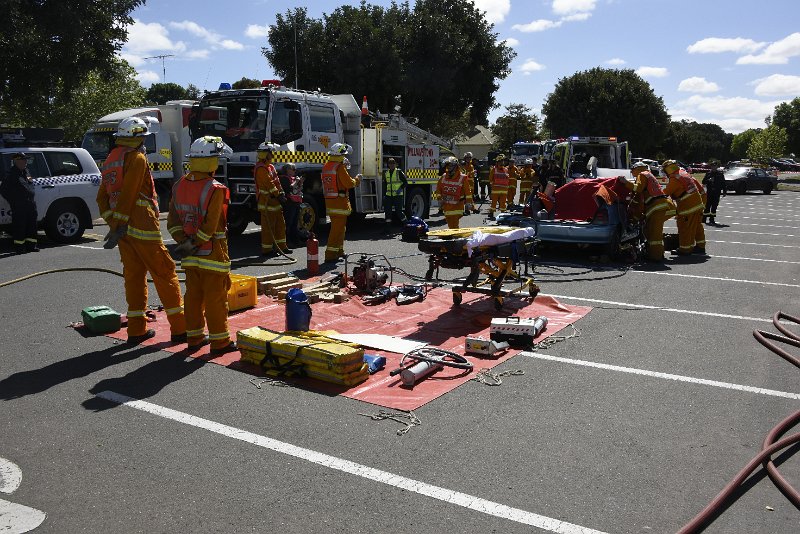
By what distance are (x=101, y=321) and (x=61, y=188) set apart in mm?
7528

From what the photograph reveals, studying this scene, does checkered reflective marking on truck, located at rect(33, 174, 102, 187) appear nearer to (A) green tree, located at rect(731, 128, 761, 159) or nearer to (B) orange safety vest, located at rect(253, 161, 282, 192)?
(B) orange safety vest, located at rect(253, 161, 282, 192)

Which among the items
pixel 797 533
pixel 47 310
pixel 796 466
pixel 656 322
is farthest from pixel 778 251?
pixel 47 310

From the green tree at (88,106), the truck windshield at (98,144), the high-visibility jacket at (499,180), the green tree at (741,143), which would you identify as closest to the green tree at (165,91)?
the green tree at (88,106)

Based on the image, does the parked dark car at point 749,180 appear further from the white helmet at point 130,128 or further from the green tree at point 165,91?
the green tree at point 165,91

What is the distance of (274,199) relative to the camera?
38.9ft

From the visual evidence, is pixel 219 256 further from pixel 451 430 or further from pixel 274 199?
pixel 274 199

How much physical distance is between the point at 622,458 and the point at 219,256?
3929mm

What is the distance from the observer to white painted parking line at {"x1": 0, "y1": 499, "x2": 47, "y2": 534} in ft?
11.3

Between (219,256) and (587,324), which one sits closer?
(219,256)

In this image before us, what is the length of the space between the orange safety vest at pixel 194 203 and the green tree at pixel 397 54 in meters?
26.7

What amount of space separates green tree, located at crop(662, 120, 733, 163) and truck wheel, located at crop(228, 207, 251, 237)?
63697 millimetres

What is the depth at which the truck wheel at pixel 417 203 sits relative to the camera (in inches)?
671

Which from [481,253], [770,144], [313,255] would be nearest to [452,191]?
[313,255]

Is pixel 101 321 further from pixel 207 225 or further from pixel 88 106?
pixel 88 106
